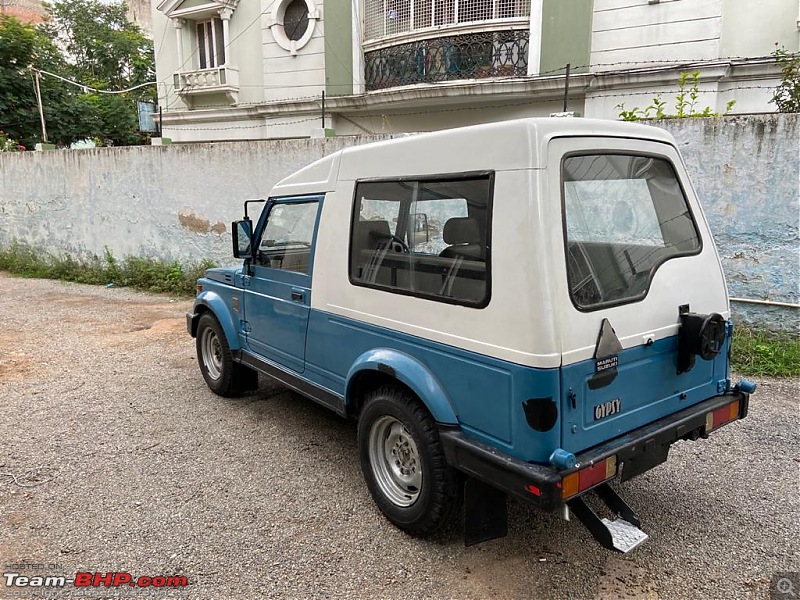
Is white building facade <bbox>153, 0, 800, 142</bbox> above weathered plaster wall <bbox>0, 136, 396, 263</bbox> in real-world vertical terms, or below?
above

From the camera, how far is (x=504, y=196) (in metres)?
2.33

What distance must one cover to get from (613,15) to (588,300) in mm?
9568

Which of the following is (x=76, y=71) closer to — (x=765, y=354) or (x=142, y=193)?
(x=142, y=193)

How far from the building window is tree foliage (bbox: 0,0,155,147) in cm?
576

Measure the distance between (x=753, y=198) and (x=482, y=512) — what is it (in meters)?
4.58

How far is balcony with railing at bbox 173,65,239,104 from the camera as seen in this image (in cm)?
1344

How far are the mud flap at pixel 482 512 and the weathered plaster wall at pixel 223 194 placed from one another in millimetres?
4299

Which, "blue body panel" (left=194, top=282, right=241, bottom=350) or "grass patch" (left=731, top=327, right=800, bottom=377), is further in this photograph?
"grass patch" (left=731, top=327, right=800, bottom=377)

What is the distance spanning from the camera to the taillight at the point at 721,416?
2.78m

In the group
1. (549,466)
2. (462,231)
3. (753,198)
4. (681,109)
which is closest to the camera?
(549,466)

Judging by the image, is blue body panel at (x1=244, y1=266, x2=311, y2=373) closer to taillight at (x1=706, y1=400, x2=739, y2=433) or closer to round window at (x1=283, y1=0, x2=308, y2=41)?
taillight at (x1=706, y1=400, x2=739, y2=433)

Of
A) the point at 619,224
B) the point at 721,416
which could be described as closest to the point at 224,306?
the point at 619,224

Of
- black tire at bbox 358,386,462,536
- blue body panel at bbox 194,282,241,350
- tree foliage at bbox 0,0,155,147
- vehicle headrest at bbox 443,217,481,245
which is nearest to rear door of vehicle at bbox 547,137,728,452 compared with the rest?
vehicle headrest at bbox 443,217,481,245

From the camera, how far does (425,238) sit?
2865 millimetres
